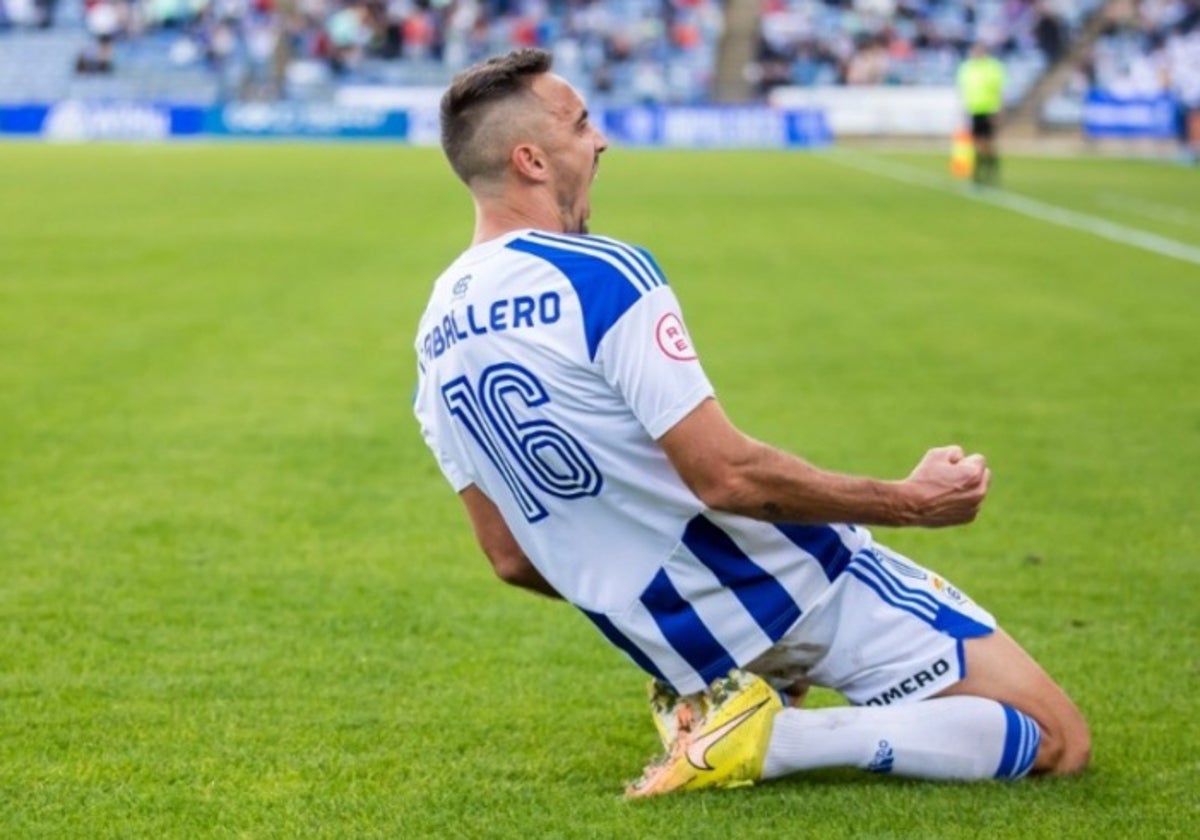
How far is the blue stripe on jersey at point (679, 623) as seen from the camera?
445cm

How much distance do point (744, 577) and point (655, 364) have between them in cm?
59

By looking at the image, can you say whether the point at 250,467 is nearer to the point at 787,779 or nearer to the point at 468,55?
the point at 787,779

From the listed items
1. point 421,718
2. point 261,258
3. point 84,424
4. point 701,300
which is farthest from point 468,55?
point 421,718

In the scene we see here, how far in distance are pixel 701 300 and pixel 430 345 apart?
1142 centimetres

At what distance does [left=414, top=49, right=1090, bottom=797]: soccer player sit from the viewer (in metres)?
4.19

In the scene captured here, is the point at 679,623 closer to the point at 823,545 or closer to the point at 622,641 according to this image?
the point at 622,641

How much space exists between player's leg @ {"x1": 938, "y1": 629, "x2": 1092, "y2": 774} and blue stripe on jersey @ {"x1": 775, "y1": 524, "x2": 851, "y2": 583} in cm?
39

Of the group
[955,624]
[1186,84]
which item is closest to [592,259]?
[955,624]

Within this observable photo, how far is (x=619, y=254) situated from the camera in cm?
422

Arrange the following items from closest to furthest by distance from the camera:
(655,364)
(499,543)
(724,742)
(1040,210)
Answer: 1. (655,364)
2. (724,742)
3. (499,543)
4. (1040,210)

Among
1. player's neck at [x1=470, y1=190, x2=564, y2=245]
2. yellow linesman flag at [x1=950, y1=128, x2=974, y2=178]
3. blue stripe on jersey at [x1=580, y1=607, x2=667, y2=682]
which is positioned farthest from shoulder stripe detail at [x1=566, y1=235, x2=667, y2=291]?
yellow linesman flag at [x1=950, y1=128, x2=974, y2=178]

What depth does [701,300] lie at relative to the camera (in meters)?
15.8

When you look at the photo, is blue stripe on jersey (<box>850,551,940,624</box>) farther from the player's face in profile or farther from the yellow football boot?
the player's face in profile

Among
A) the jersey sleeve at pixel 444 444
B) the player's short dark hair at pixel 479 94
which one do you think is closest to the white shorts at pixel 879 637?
the jersey sleeve at pixel 444 444
